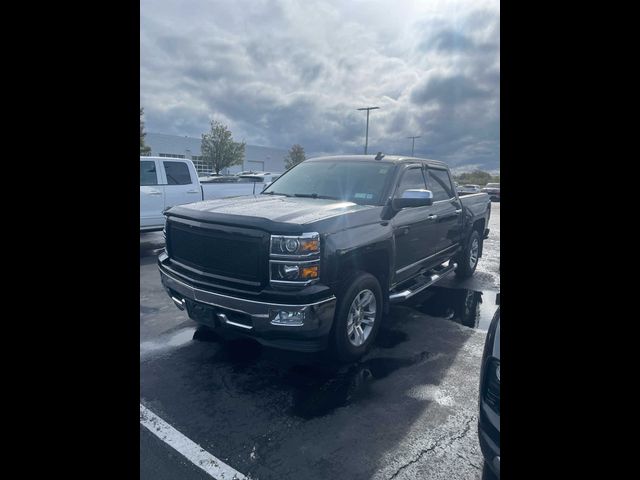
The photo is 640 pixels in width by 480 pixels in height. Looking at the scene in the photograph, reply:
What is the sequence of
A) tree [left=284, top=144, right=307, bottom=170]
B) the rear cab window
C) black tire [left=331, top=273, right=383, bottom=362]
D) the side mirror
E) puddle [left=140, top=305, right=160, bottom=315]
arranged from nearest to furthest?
black tire [left=331, top=273, right=383, bottom=362] → the side mirror → puddle [left=140, top=305, right=160, bottom=315] → the rear cab window → tree [left=284, top=144, right=307, bottom=170]

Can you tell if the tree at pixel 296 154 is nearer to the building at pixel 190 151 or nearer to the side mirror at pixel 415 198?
the building at pixel 190 151

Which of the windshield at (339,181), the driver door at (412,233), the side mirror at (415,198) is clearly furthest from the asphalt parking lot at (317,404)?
the windshield at (339,181)

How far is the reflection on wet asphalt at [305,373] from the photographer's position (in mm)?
3027

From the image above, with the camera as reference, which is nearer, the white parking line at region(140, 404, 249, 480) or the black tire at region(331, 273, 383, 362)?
the white parking line at region(140, 404, 249, 480)

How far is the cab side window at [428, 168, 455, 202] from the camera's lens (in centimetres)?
541

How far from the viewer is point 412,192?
3.86 m

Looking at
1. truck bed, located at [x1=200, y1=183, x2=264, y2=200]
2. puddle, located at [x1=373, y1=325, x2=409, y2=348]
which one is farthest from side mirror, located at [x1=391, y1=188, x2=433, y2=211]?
truck bed, located at [x1=200, y1=183, x2=264, y2=200]

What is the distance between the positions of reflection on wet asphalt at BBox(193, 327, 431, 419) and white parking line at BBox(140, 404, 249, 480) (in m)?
0.66

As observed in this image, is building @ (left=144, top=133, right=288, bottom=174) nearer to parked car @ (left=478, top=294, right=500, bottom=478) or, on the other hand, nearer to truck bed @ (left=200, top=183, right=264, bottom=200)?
truck bed @ (left=200, top=183, right=264, bottom=200)

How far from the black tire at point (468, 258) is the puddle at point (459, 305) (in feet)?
2.10

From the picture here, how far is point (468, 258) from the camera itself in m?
6.82
